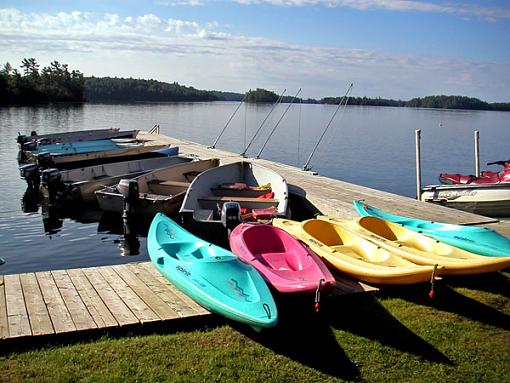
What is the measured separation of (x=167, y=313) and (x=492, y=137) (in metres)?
49.2

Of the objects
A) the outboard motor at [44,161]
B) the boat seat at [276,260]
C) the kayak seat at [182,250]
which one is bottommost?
the boat seat at [276,260]

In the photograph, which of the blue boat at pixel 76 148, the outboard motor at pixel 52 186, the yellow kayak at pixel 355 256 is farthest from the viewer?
the blue boat at pixel 76 148

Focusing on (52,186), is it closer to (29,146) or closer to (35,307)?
(29,146)

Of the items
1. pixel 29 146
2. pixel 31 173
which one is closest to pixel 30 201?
pixel 31 173

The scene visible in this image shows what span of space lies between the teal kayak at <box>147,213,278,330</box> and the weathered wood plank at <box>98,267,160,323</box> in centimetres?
47

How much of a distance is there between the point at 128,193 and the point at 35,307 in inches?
257

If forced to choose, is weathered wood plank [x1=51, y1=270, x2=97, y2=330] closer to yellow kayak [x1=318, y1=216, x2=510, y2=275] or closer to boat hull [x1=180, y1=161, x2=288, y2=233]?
boat hull [x1=180, y1=161, x2=288, y2=233]

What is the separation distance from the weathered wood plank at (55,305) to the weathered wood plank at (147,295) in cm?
82

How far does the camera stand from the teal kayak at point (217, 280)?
481cm

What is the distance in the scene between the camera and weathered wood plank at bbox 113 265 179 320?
17.5 feet

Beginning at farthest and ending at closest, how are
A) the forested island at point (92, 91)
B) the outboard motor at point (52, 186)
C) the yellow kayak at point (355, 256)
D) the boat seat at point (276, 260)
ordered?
1. the forested island at point (92, 91)
2. the outboard motor at point (52, 186)
3. the boat seat at point (276, 260)
4. the yellow kayak at point (355, 256)

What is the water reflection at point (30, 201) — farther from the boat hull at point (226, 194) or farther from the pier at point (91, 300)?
the pier at point (91, 300)

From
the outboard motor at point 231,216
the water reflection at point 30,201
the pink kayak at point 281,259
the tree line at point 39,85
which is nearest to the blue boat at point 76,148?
the water reflection at point 30,201

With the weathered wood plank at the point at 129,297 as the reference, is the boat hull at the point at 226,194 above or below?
above
